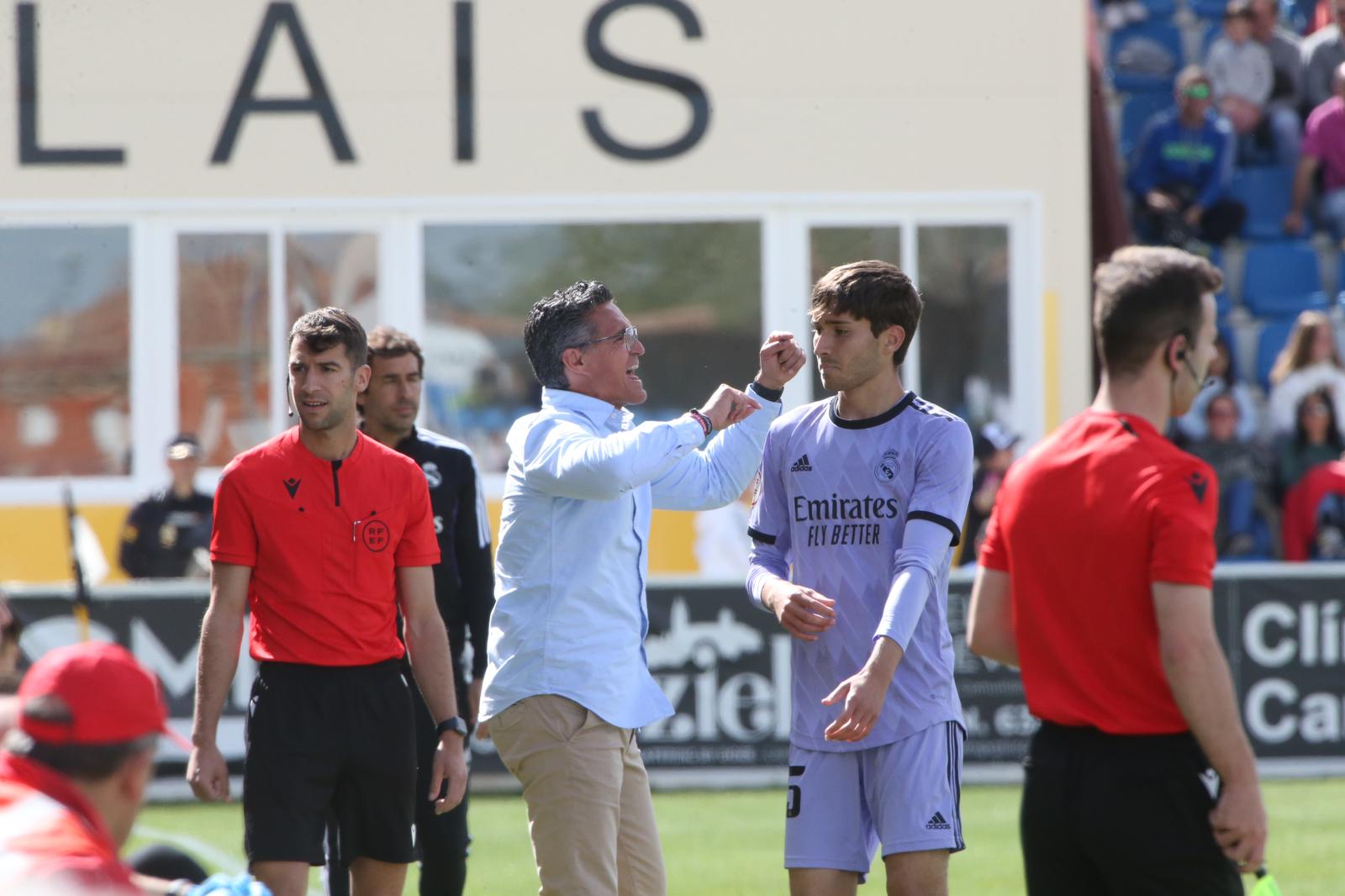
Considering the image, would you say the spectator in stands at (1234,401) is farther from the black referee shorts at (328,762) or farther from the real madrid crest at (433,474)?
the black referee shorts at (328,762)

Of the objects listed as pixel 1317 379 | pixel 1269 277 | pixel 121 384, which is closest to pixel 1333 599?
pixel 1317 379

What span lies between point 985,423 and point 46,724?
11.9m

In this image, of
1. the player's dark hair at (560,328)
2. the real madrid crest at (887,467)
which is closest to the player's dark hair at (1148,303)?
the real madrid crest at (887,467)

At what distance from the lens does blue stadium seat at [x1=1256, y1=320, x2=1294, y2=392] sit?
1478 centimetres

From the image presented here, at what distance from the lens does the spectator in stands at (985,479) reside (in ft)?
38.7

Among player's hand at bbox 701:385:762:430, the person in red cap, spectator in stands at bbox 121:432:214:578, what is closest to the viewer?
the person in red cap

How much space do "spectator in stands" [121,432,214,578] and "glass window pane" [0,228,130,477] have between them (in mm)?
2446

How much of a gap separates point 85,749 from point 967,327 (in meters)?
12.1

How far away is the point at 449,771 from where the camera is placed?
516 cm

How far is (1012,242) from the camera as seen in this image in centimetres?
1412

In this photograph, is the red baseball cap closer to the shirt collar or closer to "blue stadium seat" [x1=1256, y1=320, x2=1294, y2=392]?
the shirt collar

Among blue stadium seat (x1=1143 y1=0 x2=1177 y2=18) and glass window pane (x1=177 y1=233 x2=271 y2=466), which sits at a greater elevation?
blue stadium seat (x1=1143 y1=0 x2=1177 y2=18)

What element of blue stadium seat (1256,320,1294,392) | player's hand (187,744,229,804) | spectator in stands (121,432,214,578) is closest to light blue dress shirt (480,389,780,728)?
player's hand (187,744,229,804)

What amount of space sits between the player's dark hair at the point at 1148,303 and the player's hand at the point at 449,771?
239 centimetres
